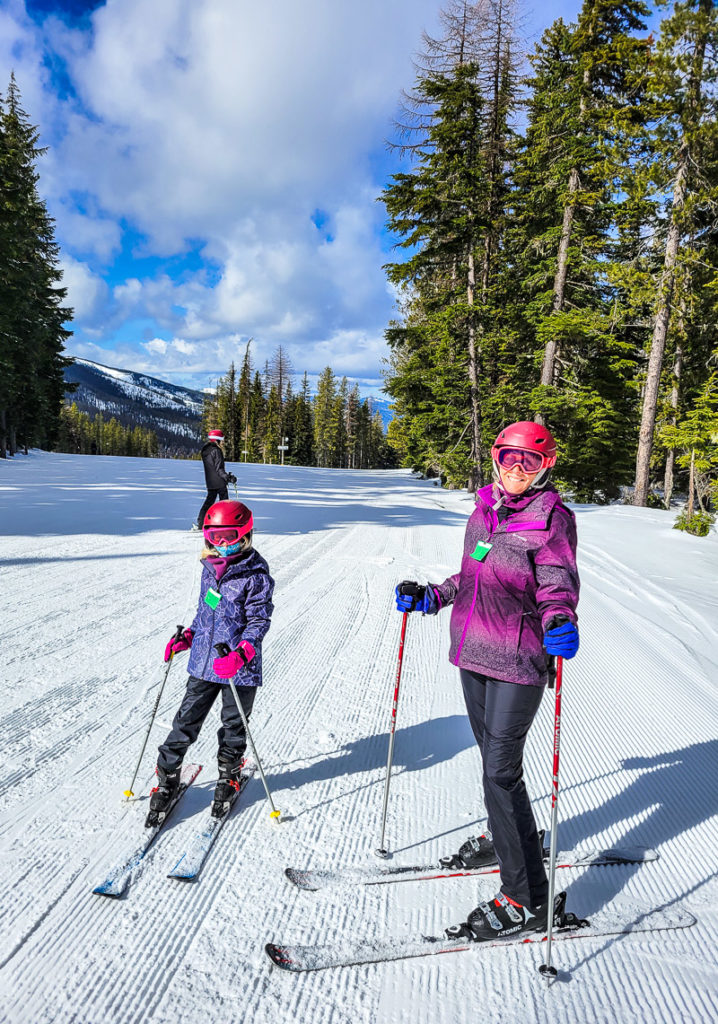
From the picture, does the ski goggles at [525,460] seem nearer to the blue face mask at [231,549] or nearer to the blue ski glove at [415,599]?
the blue ski glove at [415,599]

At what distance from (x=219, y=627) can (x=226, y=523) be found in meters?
0.58

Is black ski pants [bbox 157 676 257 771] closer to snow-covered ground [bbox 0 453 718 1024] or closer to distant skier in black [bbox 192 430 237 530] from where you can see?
snow-covered ground [bbox 0 453 718 1024]

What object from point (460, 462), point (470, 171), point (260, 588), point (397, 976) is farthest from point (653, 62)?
point (397, 976)

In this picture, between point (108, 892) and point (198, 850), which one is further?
point (198, 850)

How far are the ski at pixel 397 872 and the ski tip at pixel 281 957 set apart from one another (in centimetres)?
32

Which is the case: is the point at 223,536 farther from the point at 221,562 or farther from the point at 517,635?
the point at 517,635

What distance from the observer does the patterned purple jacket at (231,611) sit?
108 inches

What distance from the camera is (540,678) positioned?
2123 mm

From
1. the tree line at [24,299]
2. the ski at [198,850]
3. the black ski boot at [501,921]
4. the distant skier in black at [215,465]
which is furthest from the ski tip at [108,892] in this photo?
the tree line at [24,299]

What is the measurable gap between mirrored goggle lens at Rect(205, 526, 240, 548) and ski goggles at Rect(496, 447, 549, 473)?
146 cm

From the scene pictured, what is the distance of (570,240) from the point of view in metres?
16.8

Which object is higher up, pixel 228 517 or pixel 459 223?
pixel 459 223

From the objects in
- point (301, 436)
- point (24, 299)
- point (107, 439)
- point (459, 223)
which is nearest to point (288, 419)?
point (301, 436)

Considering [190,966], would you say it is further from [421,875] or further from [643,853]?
[643,853]
